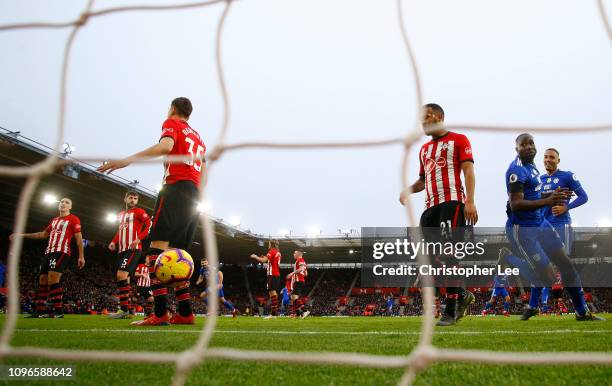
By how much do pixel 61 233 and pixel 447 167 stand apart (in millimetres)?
5840

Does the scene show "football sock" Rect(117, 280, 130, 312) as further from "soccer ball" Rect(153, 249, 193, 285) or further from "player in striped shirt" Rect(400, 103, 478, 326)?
"player in striped shirt" Rect(400, 103, 478, 326)

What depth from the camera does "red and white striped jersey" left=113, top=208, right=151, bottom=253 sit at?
734 cm

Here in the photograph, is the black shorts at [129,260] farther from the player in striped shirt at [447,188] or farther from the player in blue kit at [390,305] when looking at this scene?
the player in blue kit at [390,305]

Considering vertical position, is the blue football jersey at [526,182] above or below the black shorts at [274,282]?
above

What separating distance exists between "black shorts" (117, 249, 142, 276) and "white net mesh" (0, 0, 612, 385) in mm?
5204

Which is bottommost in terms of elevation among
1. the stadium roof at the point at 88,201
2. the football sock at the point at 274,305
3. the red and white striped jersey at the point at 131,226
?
the football sock at the point at 274,305

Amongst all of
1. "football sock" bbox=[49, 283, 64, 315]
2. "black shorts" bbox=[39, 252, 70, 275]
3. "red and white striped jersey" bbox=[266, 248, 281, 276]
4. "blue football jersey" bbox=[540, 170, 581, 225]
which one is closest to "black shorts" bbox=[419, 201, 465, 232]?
"blue football jersey" bbox=[540, 170, 581, 225]

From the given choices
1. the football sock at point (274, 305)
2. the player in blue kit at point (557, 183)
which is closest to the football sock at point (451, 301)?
the player in blue kit at point (557, 183)

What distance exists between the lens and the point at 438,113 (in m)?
3.94

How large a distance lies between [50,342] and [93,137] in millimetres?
50252

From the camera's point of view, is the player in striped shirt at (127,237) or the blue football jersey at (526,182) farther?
the player in striped shirt at (127,237)

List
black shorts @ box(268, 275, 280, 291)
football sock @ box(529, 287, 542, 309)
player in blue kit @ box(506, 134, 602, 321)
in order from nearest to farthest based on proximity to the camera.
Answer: player in blue kit @ box(506, 134, 602, 321) < football sock @ box(529, 287, 542, 309) < black shorts @ box(268, 275, 280, 291)

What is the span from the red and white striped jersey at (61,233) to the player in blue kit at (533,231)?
619 centimetres

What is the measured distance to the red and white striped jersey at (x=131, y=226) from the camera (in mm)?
7336
